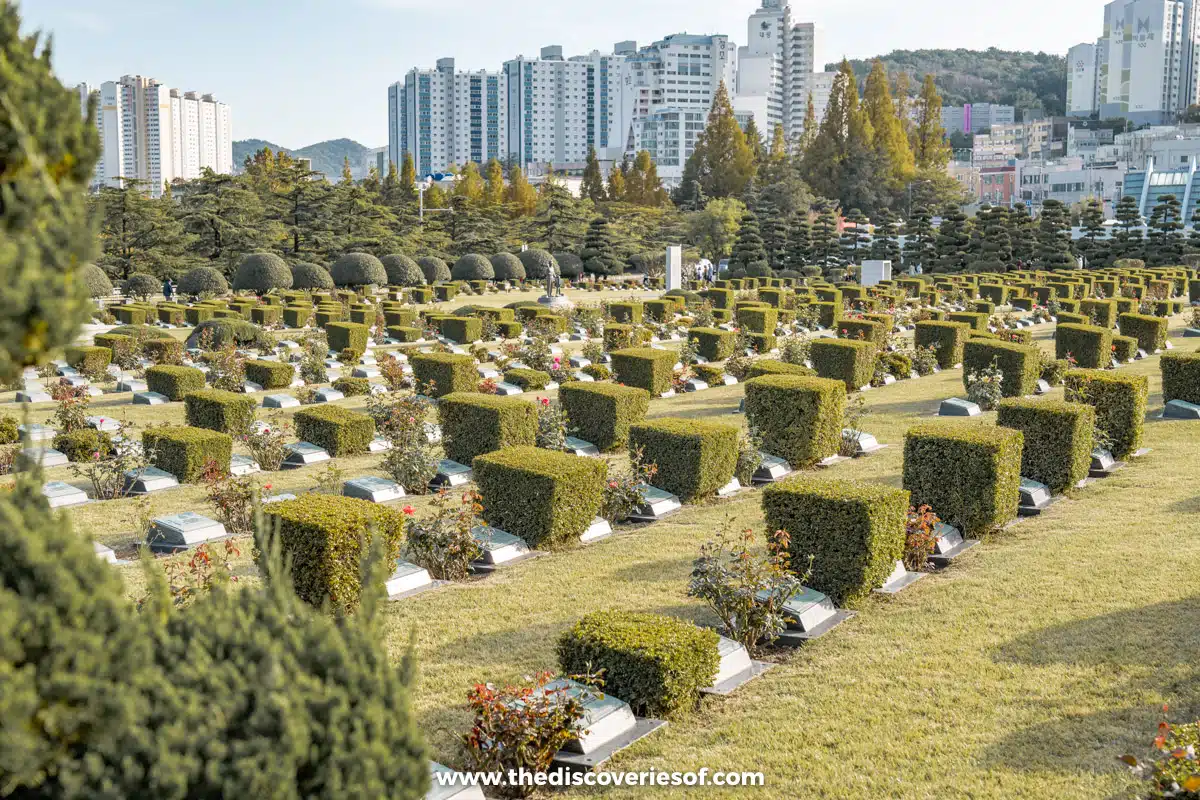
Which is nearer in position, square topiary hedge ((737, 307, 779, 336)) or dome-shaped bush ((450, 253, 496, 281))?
square topiary hedge ((737, 307, 779, 336))

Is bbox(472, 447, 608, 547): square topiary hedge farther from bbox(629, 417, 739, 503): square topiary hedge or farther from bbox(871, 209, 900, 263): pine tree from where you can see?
bbox(871, 209, 900, 263): pine tree

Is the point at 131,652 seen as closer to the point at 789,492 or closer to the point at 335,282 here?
the point at 789,492

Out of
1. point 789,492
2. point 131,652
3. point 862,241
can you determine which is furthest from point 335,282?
point 131,652

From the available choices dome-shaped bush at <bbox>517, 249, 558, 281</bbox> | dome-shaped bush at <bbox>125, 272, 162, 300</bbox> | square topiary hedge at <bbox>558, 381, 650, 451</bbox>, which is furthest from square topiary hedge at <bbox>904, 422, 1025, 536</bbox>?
dome-shaped bush at <bbox>517, 249, 558, 281</bbox>

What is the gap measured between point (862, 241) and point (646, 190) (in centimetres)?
2399

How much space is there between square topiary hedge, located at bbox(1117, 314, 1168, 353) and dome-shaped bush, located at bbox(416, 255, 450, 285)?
95.7 feet

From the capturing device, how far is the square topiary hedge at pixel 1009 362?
1716 cm

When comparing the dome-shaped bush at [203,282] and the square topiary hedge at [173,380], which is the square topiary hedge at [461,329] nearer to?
the square topiary hedge at [173,380]

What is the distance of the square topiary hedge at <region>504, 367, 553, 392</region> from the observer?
18.9 meters

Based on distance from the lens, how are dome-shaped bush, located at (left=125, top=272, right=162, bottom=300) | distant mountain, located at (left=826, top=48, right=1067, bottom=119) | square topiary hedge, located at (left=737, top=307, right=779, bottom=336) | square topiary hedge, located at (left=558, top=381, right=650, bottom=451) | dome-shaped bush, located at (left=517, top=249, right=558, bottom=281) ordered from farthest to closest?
distant mountain, located at (left=826, top=48, right=1067, bottom=119) < dome-shaped bush, located at (left=517, top=249, right=558, bottom=281) < dome-shaped bush, located at (left=125, top=272, right=162, bottom=300) < square topiary hedge, located at (left=737, top=307, right=779, bottom=336) < square topiary hedge, located at (left=558, top=381, right=650, bottom=451)

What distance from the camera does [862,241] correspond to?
57.1 metres

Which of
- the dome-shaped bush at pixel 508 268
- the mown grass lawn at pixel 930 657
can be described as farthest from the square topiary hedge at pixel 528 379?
the dome-shaped bush at pixel 508 268

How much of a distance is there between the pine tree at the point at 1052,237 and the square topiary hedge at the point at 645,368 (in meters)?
38.8

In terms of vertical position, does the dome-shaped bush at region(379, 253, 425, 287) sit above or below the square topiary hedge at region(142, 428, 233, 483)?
above
